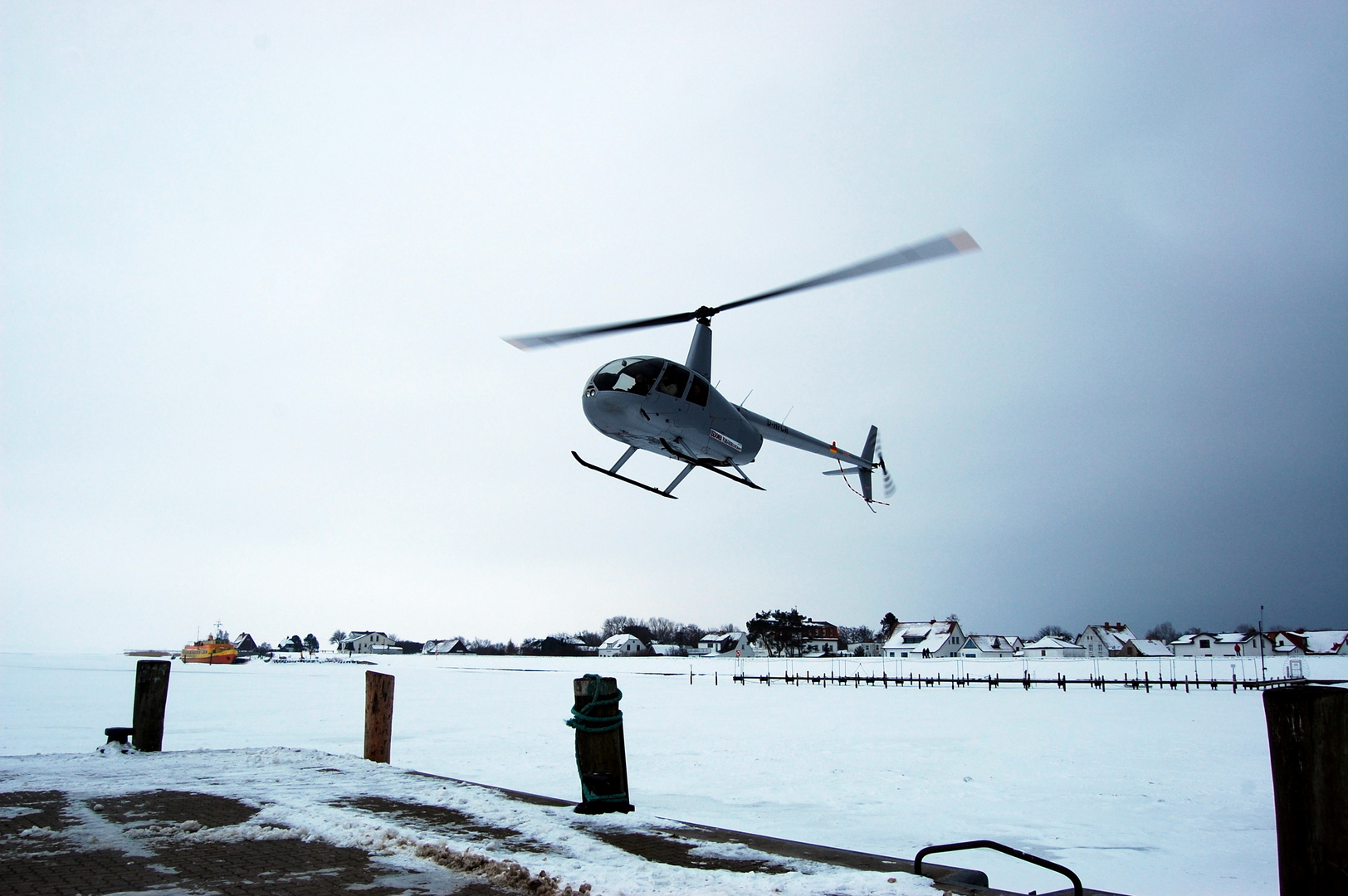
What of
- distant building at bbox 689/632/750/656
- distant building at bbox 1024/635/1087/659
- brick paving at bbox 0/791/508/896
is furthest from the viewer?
distant building at bbox 689/632/750/656

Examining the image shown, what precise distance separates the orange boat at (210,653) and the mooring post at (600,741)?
9743 centimetres

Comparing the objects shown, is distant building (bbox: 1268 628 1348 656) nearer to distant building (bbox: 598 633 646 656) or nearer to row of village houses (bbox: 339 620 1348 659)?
row of village houses (bbox: 339 620 1348 659)

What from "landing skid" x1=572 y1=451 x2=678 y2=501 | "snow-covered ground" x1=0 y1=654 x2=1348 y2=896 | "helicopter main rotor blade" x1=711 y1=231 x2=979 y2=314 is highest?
"helicopter main rotor blade" x1=711 y1=231 x2=979 y2=314

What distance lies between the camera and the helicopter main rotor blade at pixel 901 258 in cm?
959

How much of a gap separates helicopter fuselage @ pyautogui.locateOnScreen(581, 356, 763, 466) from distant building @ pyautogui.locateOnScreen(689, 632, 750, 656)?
107576 millimetres

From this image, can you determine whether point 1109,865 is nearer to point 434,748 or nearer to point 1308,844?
point 1308,844

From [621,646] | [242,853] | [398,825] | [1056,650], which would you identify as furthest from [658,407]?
[621,646]

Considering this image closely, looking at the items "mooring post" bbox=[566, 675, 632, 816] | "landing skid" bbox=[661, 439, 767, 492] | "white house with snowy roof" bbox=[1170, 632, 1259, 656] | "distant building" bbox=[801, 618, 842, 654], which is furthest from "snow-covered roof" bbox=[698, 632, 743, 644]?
"mooring post" bbox=[566, 675, 632, 816]

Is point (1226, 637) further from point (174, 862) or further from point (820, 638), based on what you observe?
point (174, 862)

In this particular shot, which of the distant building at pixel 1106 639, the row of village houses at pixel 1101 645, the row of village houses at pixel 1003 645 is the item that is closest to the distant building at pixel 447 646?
the row of village houses at pixel 1003 645

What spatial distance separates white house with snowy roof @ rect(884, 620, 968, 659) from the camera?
380 ft

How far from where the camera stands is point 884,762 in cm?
1579

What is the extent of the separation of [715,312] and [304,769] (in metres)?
9.51

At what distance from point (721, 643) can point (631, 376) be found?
13309 cm
